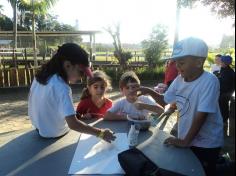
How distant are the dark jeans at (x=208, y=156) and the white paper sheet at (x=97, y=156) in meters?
0.49

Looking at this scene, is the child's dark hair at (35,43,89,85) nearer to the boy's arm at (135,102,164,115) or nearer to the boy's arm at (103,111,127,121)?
the boy's arm at (135,102,164,115)

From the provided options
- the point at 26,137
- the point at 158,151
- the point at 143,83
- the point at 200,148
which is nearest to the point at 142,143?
the point at 158,151

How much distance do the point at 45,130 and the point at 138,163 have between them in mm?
1128

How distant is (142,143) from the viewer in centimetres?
279

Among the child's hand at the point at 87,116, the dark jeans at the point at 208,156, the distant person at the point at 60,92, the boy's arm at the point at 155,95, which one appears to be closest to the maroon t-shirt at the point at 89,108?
the child's hand at the point at 87,116

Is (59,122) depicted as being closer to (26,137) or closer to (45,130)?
(45,130)

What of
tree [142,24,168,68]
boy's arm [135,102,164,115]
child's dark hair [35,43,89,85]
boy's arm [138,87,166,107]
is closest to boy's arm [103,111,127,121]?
boy's arm [135,102,164,115]

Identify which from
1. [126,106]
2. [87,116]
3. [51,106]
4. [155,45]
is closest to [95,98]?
[87,116]

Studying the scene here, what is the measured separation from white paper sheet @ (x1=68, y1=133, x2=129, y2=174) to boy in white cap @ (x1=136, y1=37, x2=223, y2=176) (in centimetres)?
40

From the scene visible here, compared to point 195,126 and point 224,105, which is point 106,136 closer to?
point 195,126

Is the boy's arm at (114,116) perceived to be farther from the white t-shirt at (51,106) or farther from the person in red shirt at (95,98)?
the white t-shirt at (51,106)

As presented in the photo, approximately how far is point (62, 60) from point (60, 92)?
10.2 inches

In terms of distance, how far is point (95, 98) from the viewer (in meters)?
4.27

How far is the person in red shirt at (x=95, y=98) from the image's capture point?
4.07 meters
